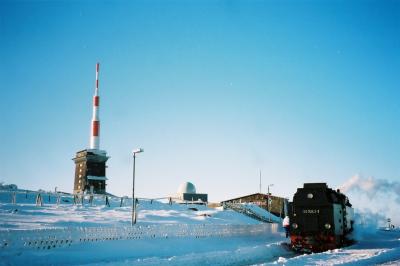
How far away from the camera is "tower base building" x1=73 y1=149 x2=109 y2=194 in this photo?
58500 millimetres

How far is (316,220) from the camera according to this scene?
71.4ft

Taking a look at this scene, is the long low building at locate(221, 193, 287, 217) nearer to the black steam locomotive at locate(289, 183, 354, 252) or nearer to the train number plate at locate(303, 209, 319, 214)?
the black steam locomotive at locate(289, 183, 354, 252)

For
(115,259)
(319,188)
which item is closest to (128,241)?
(115,259)

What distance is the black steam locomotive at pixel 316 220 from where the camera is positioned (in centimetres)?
2134

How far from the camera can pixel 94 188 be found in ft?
192

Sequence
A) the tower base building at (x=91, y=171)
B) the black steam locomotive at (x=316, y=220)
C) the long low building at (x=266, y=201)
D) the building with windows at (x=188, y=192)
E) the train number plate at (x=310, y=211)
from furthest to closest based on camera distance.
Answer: the building with windows at (x=188, y=192) → the tower base building at (x=91, y=171) → the long low building at (x=266, y=201) → the train number plate at (x=310, y=211) → the black steam locomotive at (x=316, y=220)

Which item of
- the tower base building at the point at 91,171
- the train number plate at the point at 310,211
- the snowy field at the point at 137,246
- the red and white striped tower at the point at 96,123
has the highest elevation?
the red and white striped tower at the point at 96,123

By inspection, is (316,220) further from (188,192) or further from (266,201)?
(188,192)

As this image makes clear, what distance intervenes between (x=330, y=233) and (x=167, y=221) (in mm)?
13475

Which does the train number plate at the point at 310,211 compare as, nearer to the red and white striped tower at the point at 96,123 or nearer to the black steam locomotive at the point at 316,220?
the black steam locomotive at the point at 316,220

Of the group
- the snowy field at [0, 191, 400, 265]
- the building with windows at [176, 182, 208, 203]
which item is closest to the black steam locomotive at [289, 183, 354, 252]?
the snowy field at [0, 191, 400, 265]

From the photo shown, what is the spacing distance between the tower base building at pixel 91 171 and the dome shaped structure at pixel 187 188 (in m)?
13.6

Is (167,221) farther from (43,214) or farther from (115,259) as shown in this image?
(115,259)

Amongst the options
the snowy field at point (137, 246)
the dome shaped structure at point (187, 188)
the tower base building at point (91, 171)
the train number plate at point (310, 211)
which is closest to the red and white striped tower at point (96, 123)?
the tower base building at point (91, 171)
